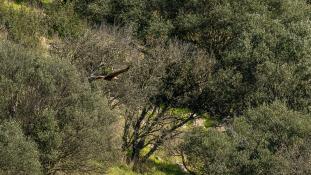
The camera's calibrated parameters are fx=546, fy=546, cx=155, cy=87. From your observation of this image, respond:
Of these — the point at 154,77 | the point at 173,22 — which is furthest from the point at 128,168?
the point at 173,22

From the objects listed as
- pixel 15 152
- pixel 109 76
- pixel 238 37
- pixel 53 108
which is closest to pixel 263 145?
pixel 109 76

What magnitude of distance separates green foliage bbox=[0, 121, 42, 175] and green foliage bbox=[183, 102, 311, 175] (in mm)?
10426

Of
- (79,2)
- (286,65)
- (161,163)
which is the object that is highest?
(286,65)

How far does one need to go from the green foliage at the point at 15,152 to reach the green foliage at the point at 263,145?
1043 cm

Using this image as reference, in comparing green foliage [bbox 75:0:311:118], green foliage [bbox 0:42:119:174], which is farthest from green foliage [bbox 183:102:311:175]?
green foliage [bbox 0:42:119:174]

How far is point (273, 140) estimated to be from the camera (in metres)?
28.3

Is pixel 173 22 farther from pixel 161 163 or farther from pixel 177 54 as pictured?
pixel 161 163

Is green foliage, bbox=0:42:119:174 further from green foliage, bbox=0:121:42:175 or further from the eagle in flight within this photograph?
the eagle in flight

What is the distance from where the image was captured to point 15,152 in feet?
70.7

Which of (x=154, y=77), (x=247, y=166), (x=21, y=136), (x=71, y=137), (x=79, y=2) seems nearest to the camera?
(x=21, y=136)

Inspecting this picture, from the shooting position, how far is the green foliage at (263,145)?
87.7ft

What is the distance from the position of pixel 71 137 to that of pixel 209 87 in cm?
1282

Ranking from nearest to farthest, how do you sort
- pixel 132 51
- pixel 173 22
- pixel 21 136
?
pixel 21 136, pixel 132 51, pixel 173 22

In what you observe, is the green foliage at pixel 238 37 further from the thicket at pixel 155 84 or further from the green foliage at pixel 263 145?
the green foliage at pixel 263 145
